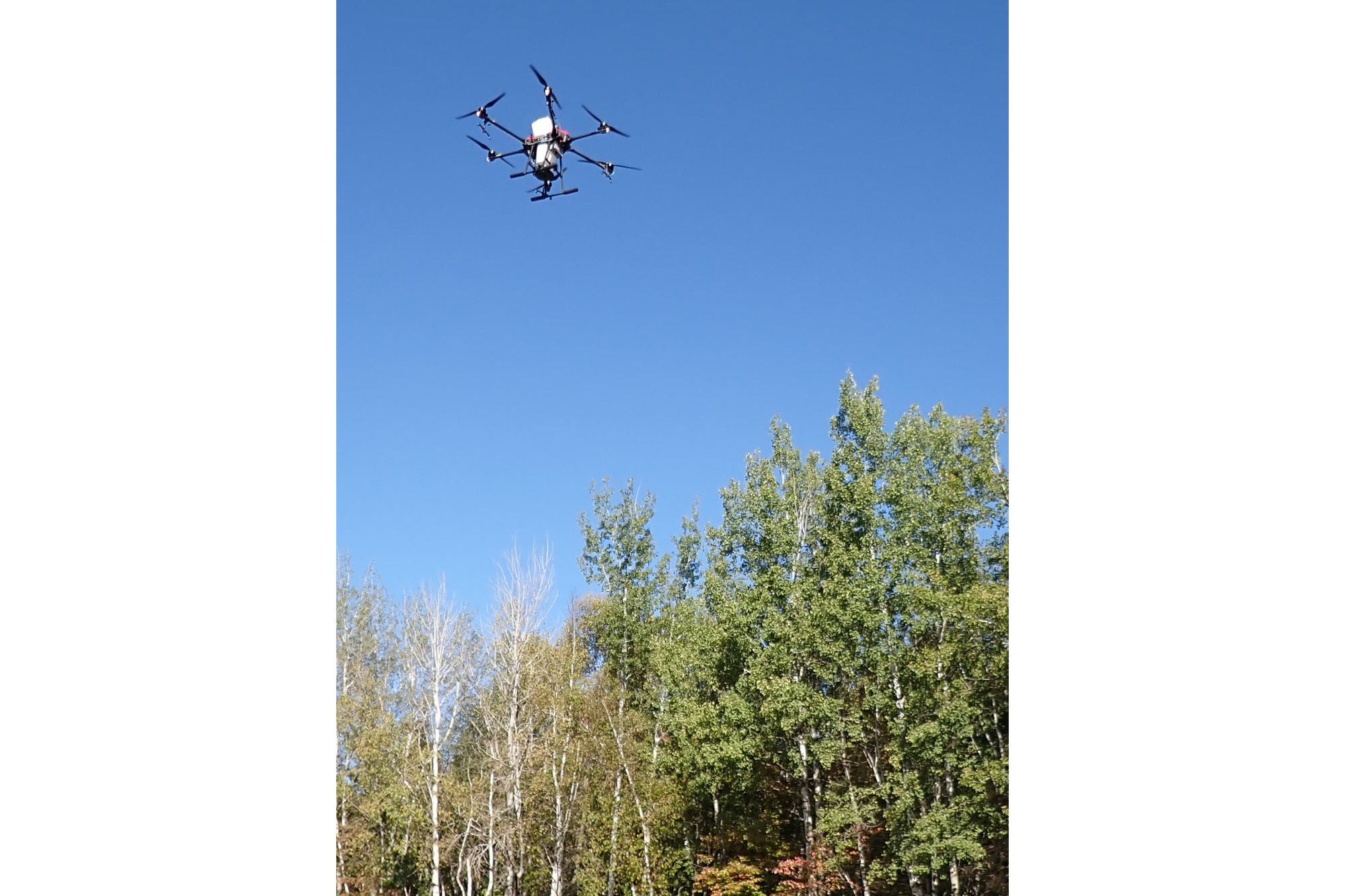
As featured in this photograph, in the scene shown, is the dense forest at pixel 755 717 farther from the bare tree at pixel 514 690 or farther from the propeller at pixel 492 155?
the propeller at pixel 492 155

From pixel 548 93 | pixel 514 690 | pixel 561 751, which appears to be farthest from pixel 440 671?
pixel 548 93
